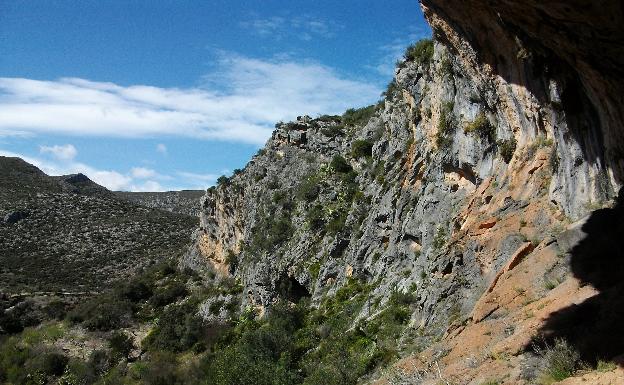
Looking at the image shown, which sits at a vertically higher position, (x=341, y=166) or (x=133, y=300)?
(x=341, y=166)

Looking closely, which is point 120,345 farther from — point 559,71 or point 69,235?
point 559,71

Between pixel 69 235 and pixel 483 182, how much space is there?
240 feet

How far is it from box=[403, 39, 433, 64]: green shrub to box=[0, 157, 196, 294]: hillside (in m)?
50.6

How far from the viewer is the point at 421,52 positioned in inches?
1128

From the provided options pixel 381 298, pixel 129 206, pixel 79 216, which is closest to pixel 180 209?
pixel 129 206

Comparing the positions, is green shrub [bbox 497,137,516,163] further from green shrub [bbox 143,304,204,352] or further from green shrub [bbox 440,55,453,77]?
green shrub [bbox 143,304,204,352]

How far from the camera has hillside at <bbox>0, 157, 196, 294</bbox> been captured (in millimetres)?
67250

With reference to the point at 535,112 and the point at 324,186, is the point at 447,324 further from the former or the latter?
the point at 324,186

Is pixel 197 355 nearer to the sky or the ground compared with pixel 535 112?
nearer to the ground

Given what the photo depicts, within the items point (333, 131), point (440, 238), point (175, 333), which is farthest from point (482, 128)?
point (175, 333)

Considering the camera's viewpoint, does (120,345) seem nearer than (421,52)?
No

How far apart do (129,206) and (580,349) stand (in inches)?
3669

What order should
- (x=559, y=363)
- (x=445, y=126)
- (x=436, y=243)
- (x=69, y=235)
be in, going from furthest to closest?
(x=69, y=235) → (x=445, y=126) → (x=436, y=243) → (x=559, y=363)

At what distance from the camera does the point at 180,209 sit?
10738 centimetres
